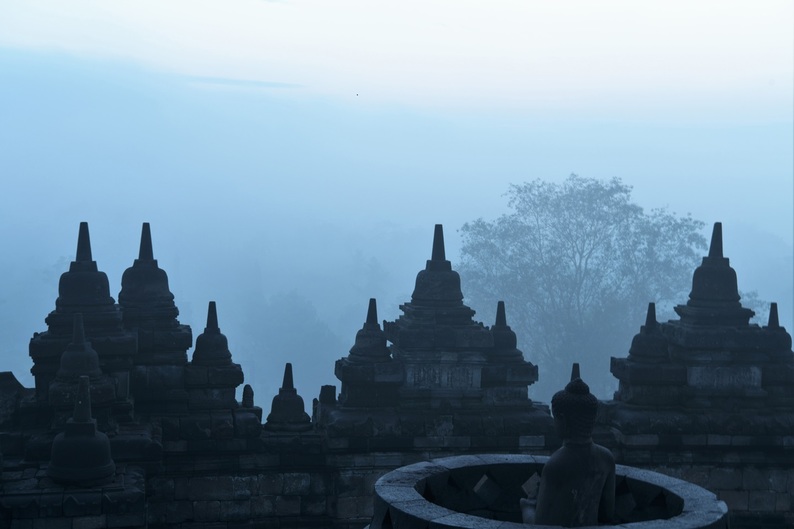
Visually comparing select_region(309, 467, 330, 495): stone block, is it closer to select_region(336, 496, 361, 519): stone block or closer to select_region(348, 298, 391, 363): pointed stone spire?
select_region(336, 496, 361, 519): stone block

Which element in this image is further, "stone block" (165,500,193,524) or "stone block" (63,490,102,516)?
"stone block" (165,500,193,524)

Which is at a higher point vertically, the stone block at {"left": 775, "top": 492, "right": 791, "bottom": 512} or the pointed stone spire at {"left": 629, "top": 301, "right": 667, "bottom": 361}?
the pointed stone spire at {"left": 629, "top": 301, "right": 667, "bottom": 361}

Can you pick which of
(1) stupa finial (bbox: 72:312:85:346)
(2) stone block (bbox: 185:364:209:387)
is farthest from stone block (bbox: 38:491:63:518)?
(2) stone block (bbox: 185:364:209:387)

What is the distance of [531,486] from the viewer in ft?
30.2

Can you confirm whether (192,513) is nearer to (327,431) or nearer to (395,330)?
(327,431)

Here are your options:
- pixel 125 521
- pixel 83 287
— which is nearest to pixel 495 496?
pixel 125 521

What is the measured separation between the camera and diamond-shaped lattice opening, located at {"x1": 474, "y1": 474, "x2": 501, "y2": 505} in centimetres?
857

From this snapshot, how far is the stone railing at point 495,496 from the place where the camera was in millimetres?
7078

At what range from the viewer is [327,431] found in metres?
13.9

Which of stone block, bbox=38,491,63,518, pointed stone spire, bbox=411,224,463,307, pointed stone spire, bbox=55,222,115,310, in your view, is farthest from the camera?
pointed stone spire, bbox=411,224,463,307

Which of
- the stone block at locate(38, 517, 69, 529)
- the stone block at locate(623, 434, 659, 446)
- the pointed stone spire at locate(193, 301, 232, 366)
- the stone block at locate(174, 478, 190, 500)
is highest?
the pointed stone spire at locate(193, 301, 232, 366)

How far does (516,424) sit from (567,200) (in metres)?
33.4

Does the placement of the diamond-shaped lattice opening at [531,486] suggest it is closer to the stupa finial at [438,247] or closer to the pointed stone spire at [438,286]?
the pointed stone spire at [438,286]

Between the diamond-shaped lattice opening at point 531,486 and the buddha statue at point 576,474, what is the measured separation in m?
1.33
